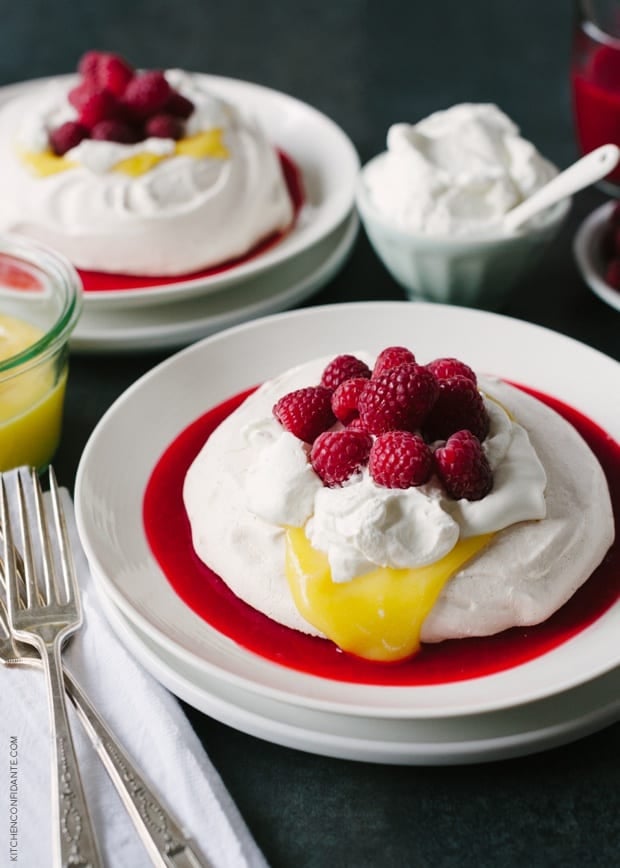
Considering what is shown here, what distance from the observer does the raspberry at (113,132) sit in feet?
7.84

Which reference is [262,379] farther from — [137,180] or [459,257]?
[137,180]

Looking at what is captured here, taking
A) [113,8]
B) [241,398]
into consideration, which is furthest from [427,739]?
[113,8]

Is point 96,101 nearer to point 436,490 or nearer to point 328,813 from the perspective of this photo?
point 436,490

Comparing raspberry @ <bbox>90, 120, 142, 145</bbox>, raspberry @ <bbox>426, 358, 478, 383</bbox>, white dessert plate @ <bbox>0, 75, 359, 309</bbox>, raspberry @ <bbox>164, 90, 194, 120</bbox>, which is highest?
raspberry @ <bbox>426, 358, 478, 383</bbox>

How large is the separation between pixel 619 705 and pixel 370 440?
1.53 feet

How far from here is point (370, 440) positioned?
59.3 inches

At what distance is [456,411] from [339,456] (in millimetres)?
183

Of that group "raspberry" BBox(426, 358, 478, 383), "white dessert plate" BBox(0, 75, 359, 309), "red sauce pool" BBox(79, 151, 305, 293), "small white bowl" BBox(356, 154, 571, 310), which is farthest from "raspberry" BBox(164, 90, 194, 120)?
"raspberry" BBox(426, 358, 478, 383)

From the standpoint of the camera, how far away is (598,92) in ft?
8.70

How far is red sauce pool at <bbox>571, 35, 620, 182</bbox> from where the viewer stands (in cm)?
265

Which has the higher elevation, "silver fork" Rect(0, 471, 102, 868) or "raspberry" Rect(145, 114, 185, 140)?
"raspberry" Rect(145, 114, 185, 140)

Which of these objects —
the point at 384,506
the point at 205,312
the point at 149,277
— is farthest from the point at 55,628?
the point at 149,277

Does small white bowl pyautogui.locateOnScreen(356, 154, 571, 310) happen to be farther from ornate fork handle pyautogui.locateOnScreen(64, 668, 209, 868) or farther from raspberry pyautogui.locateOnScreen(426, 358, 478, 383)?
ornate fork handle pyautogui.locateOnScreen(64, 668, 209, 868)

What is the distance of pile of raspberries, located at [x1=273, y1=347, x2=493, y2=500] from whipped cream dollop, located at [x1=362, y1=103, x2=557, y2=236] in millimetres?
649
